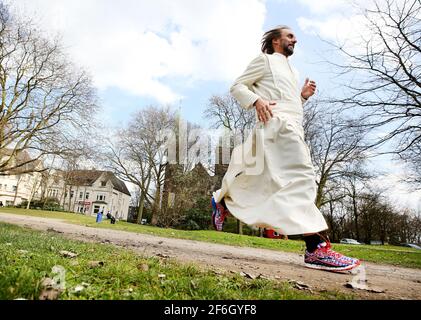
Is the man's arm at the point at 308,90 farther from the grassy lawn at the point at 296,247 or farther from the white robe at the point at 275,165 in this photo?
the grassy lawn at the point at 296,247

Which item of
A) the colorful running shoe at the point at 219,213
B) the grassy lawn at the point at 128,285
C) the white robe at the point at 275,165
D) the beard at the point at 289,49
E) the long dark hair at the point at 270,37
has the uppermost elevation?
the long dark hair at the point at 270,37

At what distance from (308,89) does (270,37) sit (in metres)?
0.80

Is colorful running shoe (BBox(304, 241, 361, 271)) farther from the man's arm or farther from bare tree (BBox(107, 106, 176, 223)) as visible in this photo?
bare tree (BBox(107, 106, 176, 223))

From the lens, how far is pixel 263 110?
3199 millimetres

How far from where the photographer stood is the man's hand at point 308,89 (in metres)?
3.87

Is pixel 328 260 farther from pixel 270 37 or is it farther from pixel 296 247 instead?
pixel 296 247

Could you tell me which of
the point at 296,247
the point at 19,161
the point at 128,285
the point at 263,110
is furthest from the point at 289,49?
the point at 19,161

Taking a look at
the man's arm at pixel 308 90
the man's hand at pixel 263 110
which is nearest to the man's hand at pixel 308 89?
the man's arm at pixel 308 90

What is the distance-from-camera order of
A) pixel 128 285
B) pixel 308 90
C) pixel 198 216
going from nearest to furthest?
pixel 128 285, pixel 308 90, pixel 198 216

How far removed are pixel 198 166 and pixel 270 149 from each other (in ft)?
90.1

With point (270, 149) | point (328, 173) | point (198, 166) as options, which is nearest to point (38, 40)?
point (270, 149)

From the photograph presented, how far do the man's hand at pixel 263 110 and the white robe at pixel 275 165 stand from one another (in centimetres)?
6

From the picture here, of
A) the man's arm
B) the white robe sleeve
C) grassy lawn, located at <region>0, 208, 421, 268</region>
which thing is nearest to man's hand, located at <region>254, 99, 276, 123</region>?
the white robe sleeve
